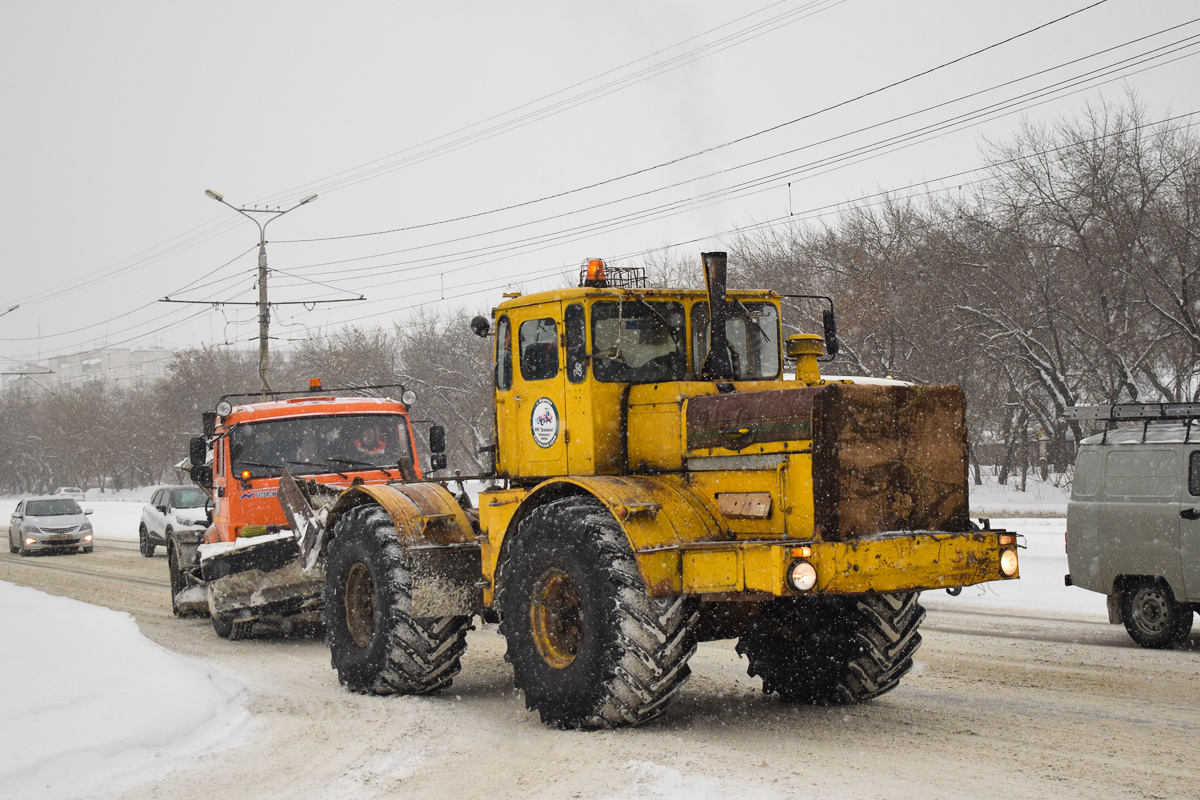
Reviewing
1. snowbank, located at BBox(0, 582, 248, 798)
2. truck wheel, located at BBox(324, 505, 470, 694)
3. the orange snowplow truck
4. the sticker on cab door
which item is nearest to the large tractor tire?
the sticker on cab door

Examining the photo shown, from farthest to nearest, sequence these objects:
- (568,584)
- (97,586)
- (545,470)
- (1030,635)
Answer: (97,586)
(1030,635)
(545,470)
(568,584)

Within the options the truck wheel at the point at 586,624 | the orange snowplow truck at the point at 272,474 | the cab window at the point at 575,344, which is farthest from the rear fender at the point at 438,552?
the orange snowplow truck at the point at 272,474

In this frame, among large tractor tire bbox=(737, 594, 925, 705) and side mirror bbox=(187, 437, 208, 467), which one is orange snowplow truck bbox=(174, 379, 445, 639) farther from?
large tractor tire bbox=(737, 594, 925, 705)

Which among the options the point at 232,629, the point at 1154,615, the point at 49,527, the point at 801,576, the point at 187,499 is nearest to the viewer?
the point at 801,576

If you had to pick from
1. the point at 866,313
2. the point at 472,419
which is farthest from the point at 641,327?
the point at 472,419

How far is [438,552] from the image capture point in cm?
942

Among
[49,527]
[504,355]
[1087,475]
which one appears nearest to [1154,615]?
[1087,475]

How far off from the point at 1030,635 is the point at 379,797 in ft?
27.7

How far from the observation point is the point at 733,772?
6590 mm

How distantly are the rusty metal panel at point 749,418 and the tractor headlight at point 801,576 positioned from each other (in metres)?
0.85

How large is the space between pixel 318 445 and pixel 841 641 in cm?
780

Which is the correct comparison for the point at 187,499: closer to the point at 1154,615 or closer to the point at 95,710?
the point at 95,710

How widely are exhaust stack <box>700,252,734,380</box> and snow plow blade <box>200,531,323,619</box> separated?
5.72 m

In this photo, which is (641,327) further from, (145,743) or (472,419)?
(472,419)
